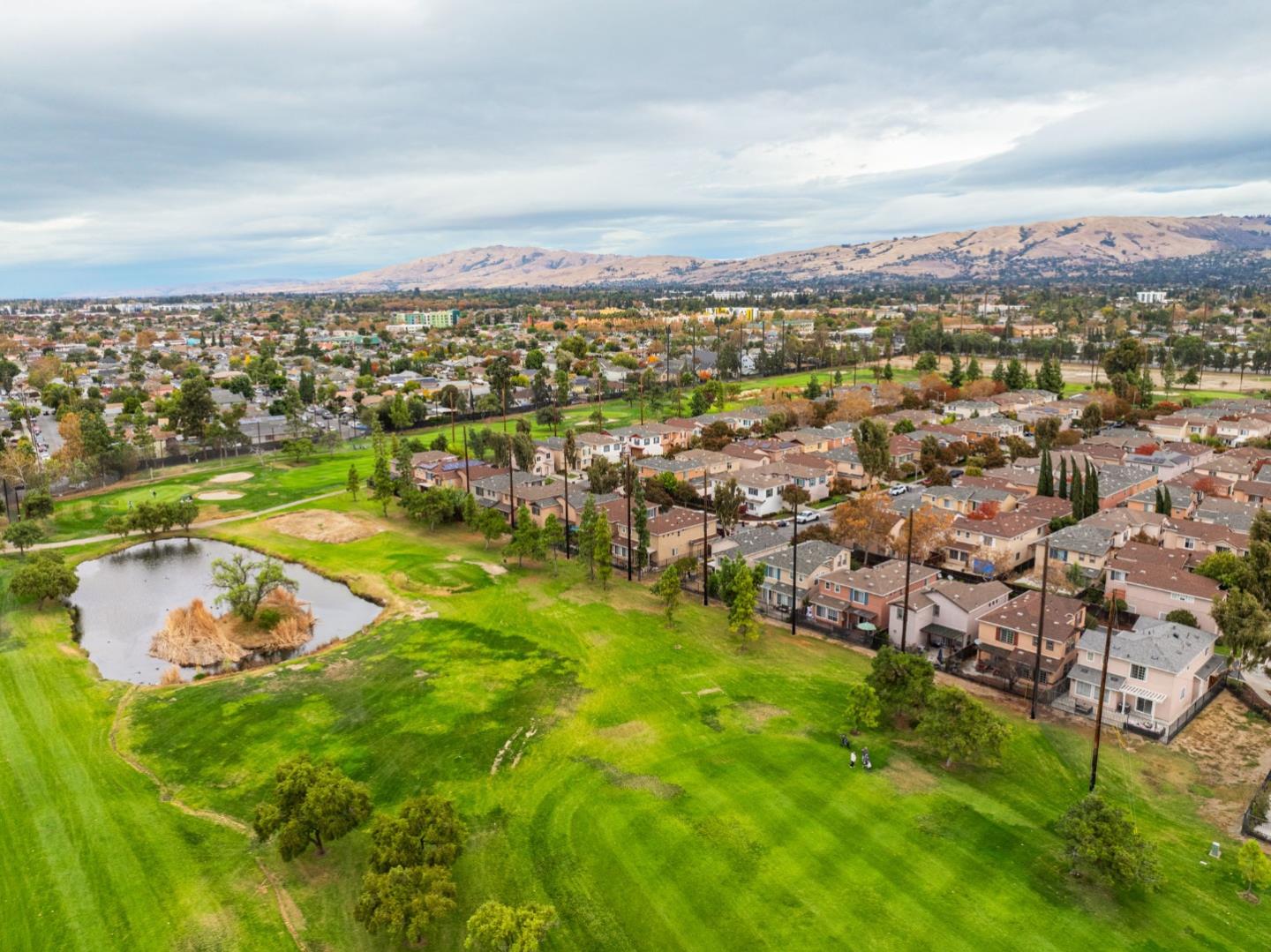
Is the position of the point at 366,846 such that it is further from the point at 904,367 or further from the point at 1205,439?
the point at 904,367

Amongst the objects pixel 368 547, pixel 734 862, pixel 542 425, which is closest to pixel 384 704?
pixel 734 862

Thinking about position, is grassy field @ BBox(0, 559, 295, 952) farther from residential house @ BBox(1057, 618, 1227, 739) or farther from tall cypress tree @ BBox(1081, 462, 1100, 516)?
tall cypress tree @ BBox(1081, 462, 1100, 516)

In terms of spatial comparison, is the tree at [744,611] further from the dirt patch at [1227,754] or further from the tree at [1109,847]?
the dirt patch at [1227,754]

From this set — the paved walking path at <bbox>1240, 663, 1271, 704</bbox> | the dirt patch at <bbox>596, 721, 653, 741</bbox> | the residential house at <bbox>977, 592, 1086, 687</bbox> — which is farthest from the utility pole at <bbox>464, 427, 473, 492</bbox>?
the paved walking path at <bbox>1240, 663, 1271, 704</bbox>

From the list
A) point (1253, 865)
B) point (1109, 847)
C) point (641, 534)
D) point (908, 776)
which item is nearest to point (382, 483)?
point (641, 534)

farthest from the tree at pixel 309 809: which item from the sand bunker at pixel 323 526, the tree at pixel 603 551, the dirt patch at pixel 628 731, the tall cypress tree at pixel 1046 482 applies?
the tall cypress tree at pixel 1046 482

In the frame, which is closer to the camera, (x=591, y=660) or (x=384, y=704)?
(x=384, y=704)
